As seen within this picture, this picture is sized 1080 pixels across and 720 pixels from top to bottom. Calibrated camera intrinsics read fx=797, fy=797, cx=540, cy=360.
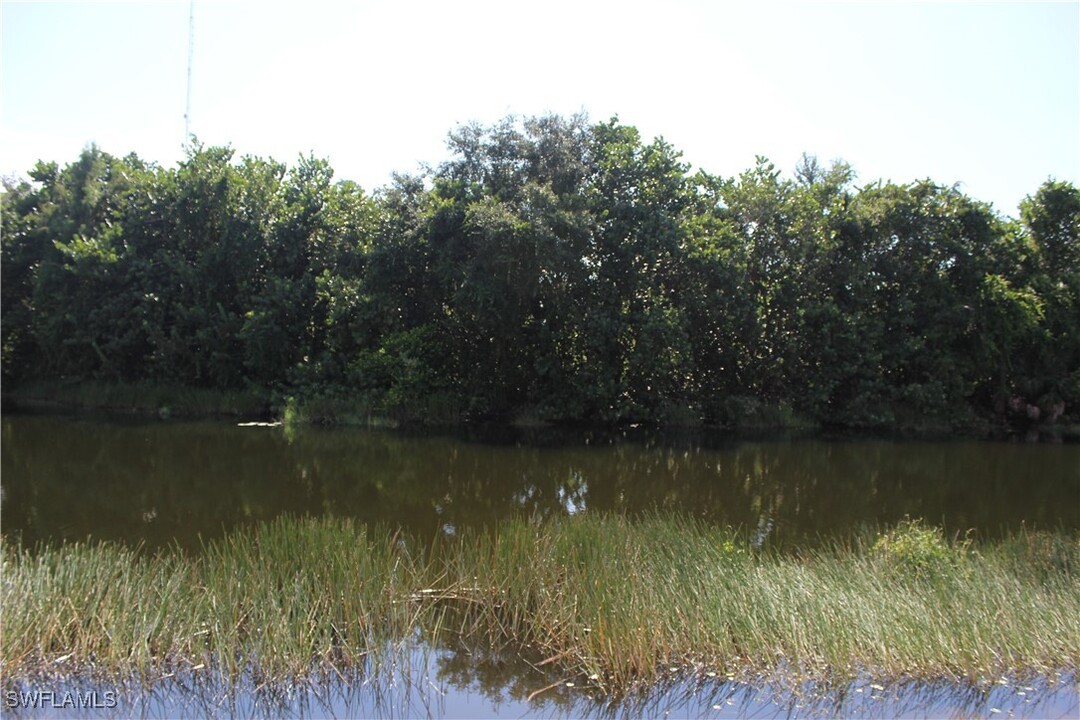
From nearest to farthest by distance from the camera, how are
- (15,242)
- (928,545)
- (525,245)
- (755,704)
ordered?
(755,704) < (928,545) < (525,245) < (15,242)

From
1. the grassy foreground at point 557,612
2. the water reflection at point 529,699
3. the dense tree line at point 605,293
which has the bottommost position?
the water reflection at point 529,699

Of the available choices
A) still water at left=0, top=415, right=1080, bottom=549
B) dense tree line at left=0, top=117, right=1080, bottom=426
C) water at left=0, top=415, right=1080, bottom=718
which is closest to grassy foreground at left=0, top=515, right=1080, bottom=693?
water at left=0, top=415, right=1080, bottom=718

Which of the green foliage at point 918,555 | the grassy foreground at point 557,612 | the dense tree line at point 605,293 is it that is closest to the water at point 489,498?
the grassy foreground at point 557,612

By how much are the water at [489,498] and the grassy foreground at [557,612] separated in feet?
0.61

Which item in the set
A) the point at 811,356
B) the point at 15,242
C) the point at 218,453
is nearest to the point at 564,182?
the point at 811,356

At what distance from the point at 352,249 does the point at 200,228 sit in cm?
610

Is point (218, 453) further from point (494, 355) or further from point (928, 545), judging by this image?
point (928, 545)

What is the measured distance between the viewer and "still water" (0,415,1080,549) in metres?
10.9

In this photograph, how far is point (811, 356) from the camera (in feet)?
74.8

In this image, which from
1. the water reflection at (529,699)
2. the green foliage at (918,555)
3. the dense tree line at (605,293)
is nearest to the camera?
the water reflection at (529,699)

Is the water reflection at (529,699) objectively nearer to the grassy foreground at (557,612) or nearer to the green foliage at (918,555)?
the grassy foreground at (557,612)

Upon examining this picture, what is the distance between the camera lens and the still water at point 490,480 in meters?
10.9

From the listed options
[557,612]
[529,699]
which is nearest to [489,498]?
[557,612]

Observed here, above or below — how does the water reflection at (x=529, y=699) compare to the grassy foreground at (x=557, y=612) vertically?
below
